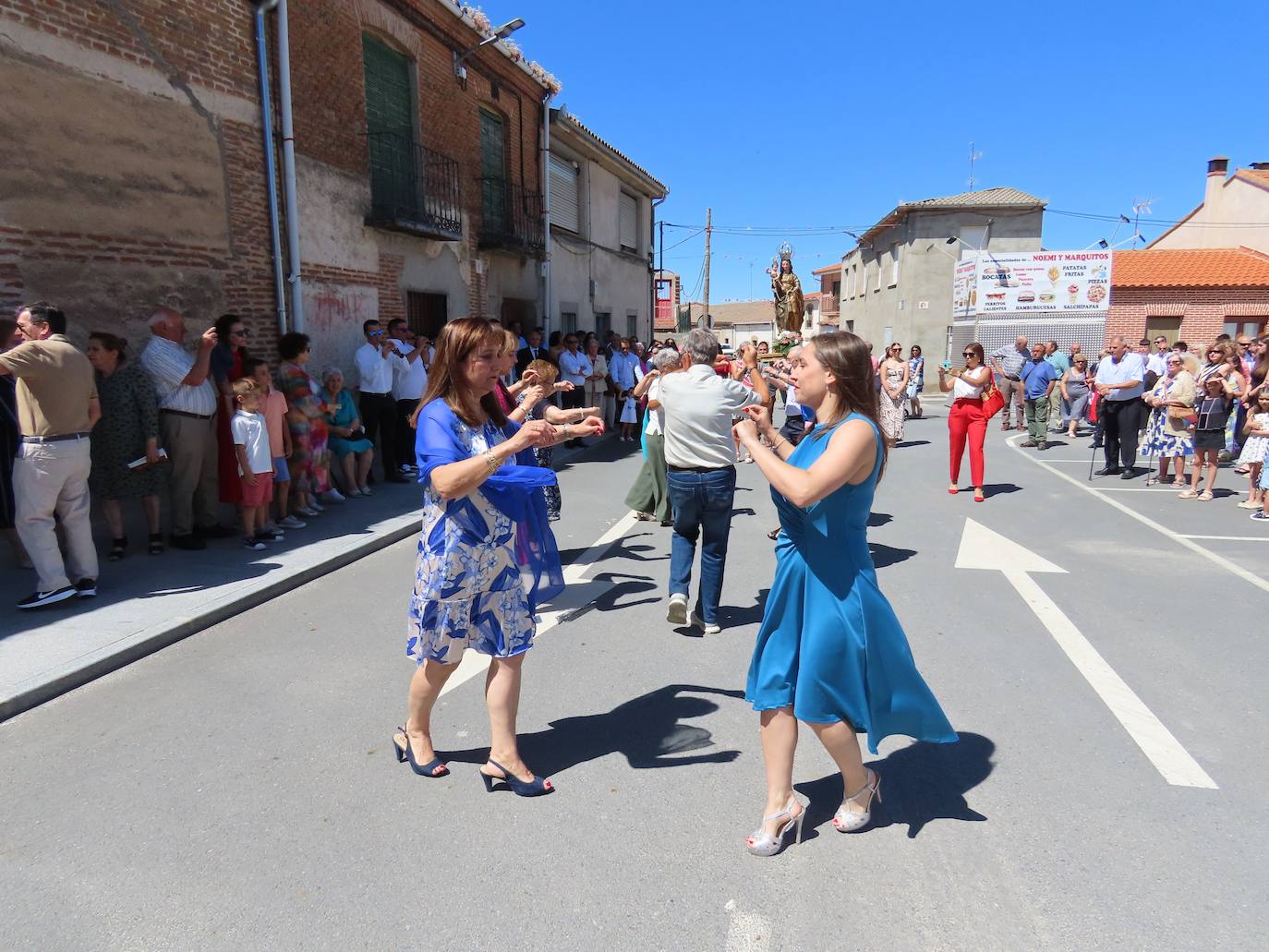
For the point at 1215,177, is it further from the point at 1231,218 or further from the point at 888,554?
the point at 888,554

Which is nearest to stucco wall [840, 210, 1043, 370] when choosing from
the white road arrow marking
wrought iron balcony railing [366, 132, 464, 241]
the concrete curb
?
wrought iron balcony railing [366, 132, 464, 241]

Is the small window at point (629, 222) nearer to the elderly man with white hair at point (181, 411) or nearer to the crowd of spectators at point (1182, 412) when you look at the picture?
the crowd of spectators at point (1182, 412)

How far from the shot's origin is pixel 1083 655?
14.2 feet

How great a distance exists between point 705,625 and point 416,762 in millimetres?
2073

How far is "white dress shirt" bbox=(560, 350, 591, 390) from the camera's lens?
12953mm

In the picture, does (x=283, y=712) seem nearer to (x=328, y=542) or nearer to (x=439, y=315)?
(x=328, y=542)

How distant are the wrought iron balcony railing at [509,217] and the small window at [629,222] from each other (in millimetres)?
6280

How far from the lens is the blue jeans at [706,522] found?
4562 millimetres

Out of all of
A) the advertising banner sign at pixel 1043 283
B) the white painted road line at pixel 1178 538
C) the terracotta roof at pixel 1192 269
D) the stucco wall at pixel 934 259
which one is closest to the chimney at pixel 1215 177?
the terracotta roof at pixel 1192 269

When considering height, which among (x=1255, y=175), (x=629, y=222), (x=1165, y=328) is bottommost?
(x=1165, y=328)

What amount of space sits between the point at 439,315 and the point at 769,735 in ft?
36.3

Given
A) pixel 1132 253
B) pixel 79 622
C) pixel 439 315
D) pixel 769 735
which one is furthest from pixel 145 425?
pixel 1132 253

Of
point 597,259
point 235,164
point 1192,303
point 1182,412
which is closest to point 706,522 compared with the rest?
point 235,164

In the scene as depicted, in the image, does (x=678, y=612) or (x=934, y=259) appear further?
(x=934, y=259)
